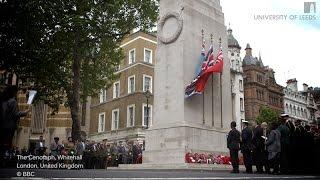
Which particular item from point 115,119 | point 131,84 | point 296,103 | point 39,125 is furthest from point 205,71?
point 296,103

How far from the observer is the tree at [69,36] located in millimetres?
17403

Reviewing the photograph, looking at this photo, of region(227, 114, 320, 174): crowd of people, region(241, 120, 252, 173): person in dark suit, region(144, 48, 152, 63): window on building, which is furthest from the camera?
region(144, 48, 152, 63): window on building

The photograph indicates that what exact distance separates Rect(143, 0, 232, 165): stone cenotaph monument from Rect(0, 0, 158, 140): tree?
537cm

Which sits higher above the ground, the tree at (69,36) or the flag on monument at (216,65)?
the tree at (69,36)

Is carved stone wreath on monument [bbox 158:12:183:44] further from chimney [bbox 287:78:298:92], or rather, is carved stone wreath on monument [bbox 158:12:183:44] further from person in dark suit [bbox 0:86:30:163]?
chimney [bbox 287:78:298:92]

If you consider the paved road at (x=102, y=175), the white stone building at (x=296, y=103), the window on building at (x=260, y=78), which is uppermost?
the window on building at (x=260, y=78)

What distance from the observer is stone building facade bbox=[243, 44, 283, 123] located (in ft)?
225

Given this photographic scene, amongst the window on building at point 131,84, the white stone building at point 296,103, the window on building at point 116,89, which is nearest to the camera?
the window on building at point 131,84

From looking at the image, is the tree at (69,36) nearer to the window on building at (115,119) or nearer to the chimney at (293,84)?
the window on building at (115,119)

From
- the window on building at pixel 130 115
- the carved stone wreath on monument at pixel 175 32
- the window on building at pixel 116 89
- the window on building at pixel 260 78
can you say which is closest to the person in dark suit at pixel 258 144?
the carved stone wreath on monument at pixel 175 32

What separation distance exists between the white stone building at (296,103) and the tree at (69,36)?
184 ft

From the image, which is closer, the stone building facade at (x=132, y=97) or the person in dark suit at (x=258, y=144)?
the person in dark suit at (x=258, y=144)

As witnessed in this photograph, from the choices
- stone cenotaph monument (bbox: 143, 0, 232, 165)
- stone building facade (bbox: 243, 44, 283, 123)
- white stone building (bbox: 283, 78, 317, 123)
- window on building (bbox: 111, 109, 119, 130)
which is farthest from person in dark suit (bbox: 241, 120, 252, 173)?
white stone building (bbox: 283, 78, 317, 123)

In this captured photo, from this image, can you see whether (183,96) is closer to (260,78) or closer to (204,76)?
(204,76)
